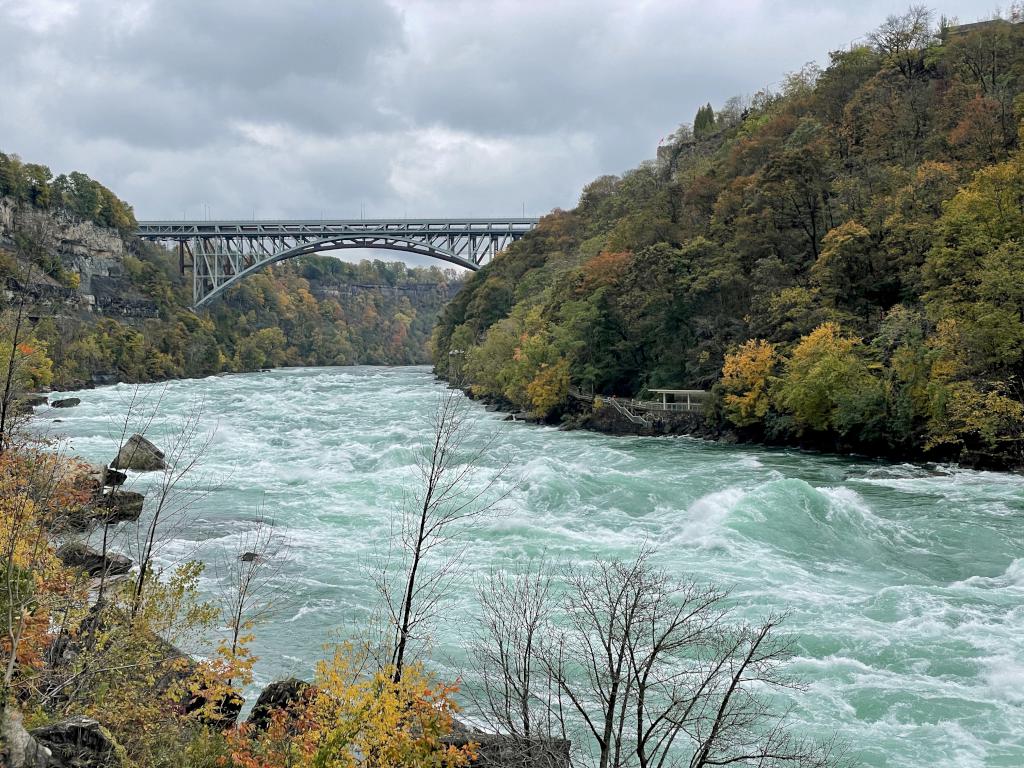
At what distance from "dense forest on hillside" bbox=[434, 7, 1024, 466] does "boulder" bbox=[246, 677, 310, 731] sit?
59.8 ft

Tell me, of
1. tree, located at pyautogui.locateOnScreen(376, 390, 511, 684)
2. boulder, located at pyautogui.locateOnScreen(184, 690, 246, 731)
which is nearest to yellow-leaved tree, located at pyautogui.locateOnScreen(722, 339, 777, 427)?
tree, located at pyautogui.locateOnScreen(376, 390, 511, 684)

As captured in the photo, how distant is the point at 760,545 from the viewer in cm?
1444

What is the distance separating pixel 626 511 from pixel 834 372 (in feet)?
32.7

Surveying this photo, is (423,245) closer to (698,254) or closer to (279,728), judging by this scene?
(698,254)

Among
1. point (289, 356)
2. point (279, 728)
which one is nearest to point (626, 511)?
point (279, 728)

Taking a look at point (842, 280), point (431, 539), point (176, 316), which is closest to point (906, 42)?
point (842, 280)

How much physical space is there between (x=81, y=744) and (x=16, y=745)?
0.96 meters

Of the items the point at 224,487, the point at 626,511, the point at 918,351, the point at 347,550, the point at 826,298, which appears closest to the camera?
the point at 347,550

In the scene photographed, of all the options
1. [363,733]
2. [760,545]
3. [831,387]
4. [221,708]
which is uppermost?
[831,387]

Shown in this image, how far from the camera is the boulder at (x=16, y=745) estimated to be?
4305 mm

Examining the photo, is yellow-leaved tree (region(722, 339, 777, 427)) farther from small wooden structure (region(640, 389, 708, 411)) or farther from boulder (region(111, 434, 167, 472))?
boulder (region(111, 434, 167, 472))

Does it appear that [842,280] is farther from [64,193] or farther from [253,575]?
[64,193]

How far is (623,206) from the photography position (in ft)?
185

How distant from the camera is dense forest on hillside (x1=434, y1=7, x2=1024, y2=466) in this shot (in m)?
21.2
